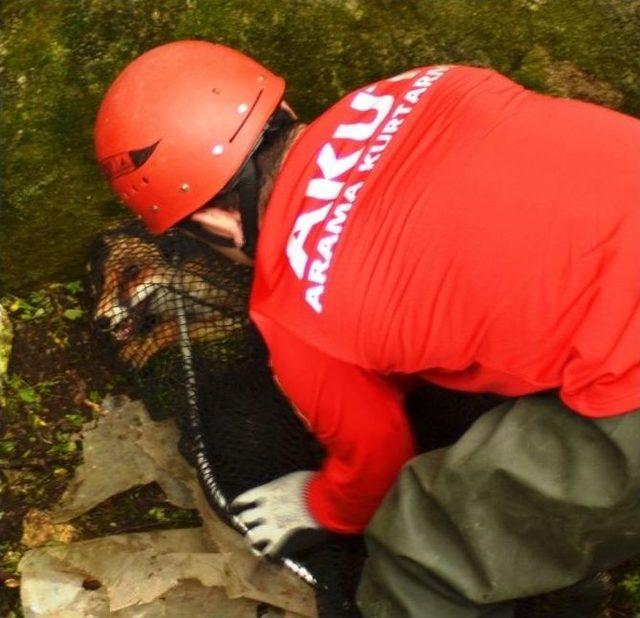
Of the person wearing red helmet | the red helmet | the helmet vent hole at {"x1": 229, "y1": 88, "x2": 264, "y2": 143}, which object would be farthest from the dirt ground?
the helmet vent hole at {"x1": 229, "y1": 88, "x2": 264, "y2": 143}

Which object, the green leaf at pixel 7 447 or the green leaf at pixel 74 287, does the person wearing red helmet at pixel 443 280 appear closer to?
the green leaf at pixel 74 287

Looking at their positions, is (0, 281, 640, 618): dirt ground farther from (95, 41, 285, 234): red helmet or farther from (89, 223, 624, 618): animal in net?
(95, 41, 285, 234): red helmet

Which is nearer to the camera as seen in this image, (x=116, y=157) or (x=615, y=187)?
(x=615, y=187)

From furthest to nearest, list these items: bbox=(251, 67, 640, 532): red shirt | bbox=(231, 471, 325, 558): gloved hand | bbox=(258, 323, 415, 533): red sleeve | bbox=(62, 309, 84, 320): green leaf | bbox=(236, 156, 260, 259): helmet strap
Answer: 1. bbox=(62, 309, 84, 320): green leaf
2. bbox=(231, 471, 325, 558): gloved hand
3. bbox=(236, 156, 260, 259): helmet strap
4. bbox=(258, 323, 415, 533): red sleeve
5. bbox=(251, 67, 640, 532): red shirt

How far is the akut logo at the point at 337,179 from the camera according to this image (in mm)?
1910

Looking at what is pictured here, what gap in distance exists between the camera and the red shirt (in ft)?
5.84

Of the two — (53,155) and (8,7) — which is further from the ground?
(8,7)

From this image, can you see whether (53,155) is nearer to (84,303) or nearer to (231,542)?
(84,303)

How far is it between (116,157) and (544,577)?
128 centimetres

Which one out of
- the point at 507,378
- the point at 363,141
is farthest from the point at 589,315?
the point at 363,141

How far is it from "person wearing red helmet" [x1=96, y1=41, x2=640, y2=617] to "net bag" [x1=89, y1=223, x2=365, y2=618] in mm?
499

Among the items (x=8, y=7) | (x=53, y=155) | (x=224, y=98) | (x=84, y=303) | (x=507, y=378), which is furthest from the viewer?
(x=84, y=303)

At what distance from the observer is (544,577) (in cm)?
200

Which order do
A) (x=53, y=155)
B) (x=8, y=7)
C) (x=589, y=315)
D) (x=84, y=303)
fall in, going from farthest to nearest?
1. (x=84, y=303)
2. (x=53, y=155)
3. (x=8, y=7)
4. (x=589, y=315)
